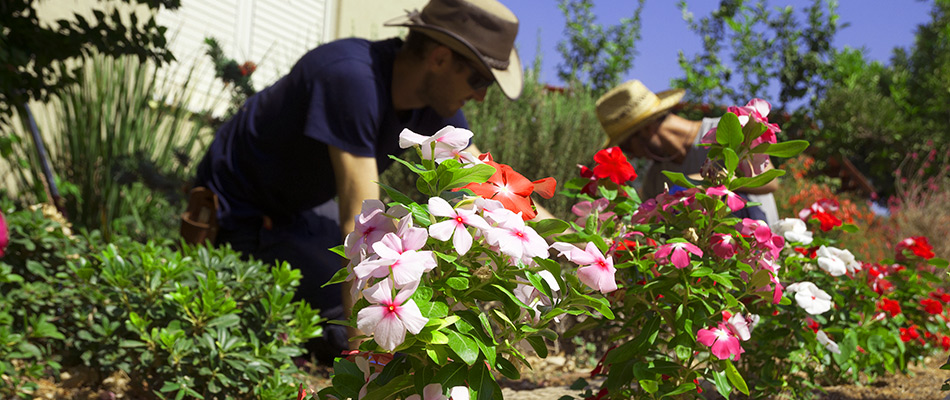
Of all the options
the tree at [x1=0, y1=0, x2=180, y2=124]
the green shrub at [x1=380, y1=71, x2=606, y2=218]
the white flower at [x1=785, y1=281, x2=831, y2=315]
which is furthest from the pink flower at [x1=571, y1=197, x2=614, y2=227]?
the green shrub at [x1=380, y1=71, x2=606, y2=218]

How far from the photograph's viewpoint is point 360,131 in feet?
7.94

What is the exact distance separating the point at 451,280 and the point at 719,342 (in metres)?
0.70

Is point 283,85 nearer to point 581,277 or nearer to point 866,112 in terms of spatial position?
point 581,277

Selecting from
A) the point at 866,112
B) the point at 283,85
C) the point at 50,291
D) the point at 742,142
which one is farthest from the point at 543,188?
the point at 866,112

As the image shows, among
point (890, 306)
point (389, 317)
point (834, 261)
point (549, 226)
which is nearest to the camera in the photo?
point (389, 317)

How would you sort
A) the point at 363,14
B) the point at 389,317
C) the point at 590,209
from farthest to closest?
the point at 363,14, the point at 590,209, the point at 389,317

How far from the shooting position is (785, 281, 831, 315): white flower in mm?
1803

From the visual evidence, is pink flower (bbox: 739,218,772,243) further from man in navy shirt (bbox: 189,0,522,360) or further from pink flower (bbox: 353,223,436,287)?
man in navy shirt (bbox: 189,0,522,360)

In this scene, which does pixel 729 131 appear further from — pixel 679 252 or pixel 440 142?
pixel 440 142

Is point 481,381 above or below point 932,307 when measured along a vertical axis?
above

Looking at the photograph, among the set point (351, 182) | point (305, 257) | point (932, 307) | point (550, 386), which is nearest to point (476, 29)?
point (351, 182)

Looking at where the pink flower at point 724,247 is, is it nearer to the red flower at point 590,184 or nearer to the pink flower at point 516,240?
the red flower at point 590,184

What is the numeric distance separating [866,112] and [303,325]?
1117 cm

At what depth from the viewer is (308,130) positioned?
7.99 ft
